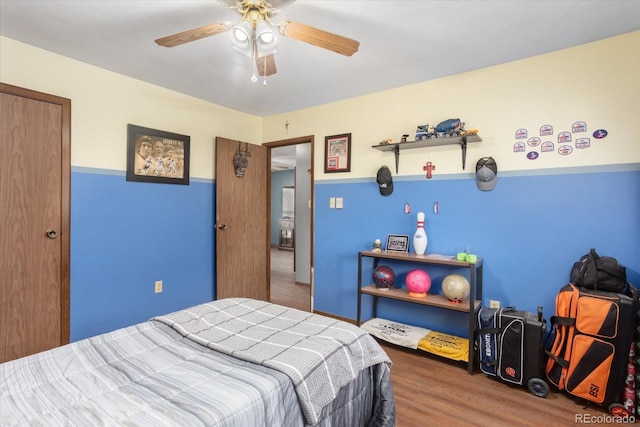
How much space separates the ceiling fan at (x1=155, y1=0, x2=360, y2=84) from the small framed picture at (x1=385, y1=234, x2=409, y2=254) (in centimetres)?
Answer: 179

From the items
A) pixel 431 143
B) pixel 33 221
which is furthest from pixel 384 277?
pixel 33 221

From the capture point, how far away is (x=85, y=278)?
2.69m

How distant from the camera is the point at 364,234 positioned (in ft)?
11.1

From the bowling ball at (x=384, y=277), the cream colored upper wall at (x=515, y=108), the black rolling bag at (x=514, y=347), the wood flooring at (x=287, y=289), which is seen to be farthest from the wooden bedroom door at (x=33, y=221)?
the black rolling bag at (x=514, y=347)

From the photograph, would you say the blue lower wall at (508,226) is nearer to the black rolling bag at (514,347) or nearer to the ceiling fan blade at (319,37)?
the black rolling bag at (514,347)

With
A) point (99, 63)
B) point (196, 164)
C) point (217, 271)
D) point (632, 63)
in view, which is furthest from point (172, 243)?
point (632, 63)

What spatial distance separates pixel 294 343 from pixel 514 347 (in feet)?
5.62

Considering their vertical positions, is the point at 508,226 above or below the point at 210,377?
above

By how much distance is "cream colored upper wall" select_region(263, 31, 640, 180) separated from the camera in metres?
2.21

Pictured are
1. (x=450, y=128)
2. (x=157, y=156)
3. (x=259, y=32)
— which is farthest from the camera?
(x=157, y=156)

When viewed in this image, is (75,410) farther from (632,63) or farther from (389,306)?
(632,63)

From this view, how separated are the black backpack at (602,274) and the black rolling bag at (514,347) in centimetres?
36

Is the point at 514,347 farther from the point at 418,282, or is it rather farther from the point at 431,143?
the point at 431,143

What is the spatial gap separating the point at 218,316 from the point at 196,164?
2.25 metres
